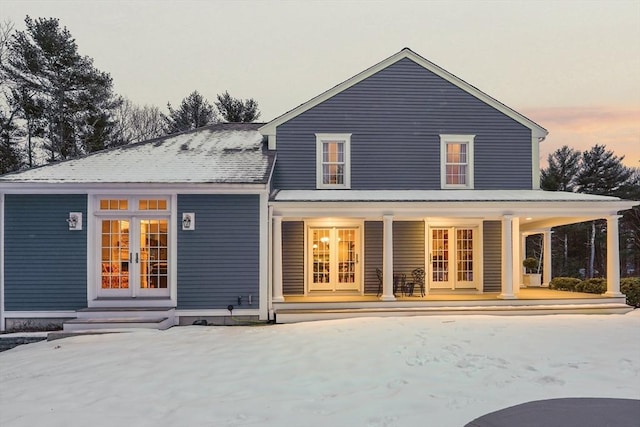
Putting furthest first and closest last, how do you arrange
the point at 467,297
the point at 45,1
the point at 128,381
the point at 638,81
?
the point at 45,1 → the point at 638,81 → the point at 467,297 → the point at 128,381

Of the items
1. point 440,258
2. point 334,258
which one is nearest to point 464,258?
point 440,258

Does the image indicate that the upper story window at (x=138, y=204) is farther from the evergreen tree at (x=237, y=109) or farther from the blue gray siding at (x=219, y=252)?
the evergreen tree at (x=237, y=109)

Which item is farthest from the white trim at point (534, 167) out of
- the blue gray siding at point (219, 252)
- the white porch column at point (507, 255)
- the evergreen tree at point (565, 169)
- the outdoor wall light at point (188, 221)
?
the evergreen tree at point (565, 169)

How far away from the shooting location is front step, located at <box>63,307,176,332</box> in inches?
391

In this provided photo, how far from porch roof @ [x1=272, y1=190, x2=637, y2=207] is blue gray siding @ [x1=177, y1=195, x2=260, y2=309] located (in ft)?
3.40

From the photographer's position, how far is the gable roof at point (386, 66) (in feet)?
43.8

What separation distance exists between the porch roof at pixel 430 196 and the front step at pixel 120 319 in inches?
150

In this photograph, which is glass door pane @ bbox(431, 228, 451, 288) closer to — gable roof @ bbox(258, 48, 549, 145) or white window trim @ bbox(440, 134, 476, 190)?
white window trim @ bbox(440, 134, 476, 190)

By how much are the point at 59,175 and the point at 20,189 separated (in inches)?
34.9

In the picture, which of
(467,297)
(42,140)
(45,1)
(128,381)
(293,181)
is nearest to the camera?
(128,381)

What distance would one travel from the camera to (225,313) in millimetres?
11117

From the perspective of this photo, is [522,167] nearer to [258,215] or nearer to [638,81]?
[258,215]

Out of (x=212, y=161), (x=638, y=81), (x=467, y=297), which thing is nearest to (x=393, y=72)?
(x=212, y=161)

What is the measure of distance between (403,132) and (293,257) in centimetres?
487
